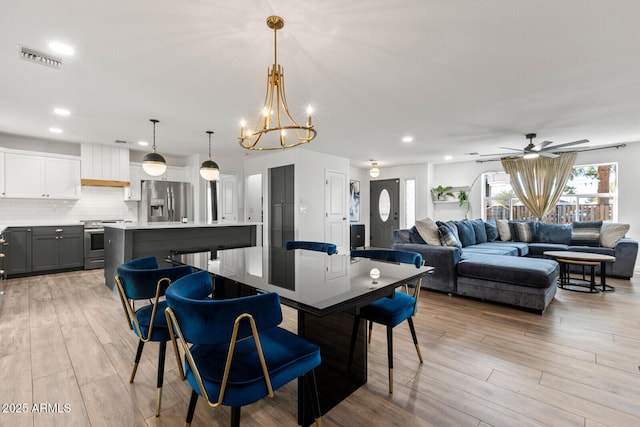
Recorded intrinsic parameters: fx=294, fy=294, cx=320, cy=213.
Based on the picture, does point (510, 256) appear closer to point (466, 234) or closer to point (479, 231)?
point (466, 234)

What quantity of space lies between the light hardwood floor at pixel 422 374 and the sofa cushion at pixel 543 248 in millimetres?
2279

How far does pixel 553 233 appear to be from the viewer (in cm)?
586

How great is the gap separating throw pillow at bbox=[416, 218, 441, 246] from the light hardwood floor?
1.11 metres

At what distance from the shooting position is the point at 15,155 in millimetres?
5020

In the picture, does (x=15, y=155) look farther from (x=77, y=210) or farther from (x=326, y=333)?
(x=326, y=333)

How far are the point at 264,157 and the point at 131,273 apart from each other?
550 cm

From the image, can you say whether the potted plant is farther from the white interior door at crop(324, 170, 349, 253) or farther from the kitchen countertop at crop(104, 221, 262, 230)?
the kitchen countertop at crop(104, 221, 262, 230)

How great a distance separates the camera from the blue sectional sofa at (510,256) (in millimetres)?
3322

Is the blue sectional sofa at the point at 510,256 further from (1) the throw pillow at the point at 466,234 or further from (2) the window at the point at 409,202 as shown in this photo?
(2) the window at the point at 409,202

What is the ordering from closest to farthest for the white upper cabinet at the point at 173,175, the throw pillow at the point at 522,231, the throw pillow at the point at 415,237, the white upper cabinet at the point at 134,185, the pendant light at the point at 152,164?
the pendant light at the point at 152,164, the throw pillow at the point at 415,237, the throw pillow at the point at 522,231, the white upper cabinet at the point at 134,185, the white upper cabinet at the point at 173,175

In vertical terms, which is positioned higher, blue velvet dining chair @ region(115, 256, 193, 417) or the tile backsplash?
the tile backsplash

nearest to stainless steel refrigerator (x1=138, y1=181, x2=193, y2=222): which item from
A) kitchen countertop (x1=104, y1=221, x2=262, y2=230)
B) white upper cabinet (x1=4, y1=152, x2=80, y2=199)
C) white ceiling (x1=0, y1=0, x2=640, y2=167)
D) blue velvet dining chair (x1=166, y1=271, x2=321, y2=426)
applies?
white upper cabinet (x1=4, y1=152, x2=80, y2=199)

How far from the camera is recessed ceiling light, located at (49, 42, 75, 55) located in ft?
7.59

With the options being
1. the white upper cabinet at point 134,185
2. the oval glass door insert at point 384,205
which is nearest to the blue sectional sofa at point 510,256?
the oval glass door insert at point 384,205
